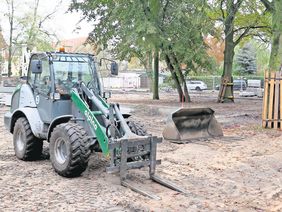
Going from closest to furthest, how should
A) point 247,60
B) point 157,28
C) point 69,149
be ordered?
point 69,149 → point 157,28 → point 247,60

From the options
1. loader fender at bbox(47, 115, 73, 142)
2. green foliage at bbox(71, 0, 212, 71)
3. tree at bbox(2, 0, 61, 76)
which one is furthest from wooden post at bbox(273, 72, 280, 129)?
tree at bbox(2, 0, 61, 76)

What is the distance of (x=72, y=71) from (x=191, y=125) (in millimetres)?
3811

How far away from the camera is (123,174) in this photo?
593 centimetres

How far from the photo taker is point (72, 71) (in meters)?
7.59

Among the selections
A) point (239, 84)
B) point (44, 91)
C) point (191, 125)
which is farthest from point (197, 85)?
point (44, 91)

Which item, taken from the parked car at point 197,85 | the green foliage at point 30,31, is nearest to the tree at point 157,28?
the green foliage at point 30,31

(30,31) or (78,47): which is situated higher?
(30,31)

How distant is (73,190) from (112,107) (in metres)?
1.40

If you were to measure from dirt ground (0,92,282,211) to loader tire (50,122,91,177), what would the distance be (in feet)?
0.55

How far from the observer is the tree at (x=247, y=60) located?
173 feet

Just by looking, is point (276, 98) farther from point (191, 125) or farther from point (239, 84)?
point (239, 84)

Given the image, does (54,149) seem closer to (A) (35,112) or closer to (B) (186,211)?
(A) (35,112)

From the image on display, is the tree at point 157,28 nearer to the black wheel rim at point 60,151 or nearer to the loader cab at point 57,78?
the loader cab at point 57,78

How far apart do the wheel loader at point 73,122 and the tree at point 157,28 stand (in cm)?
588
